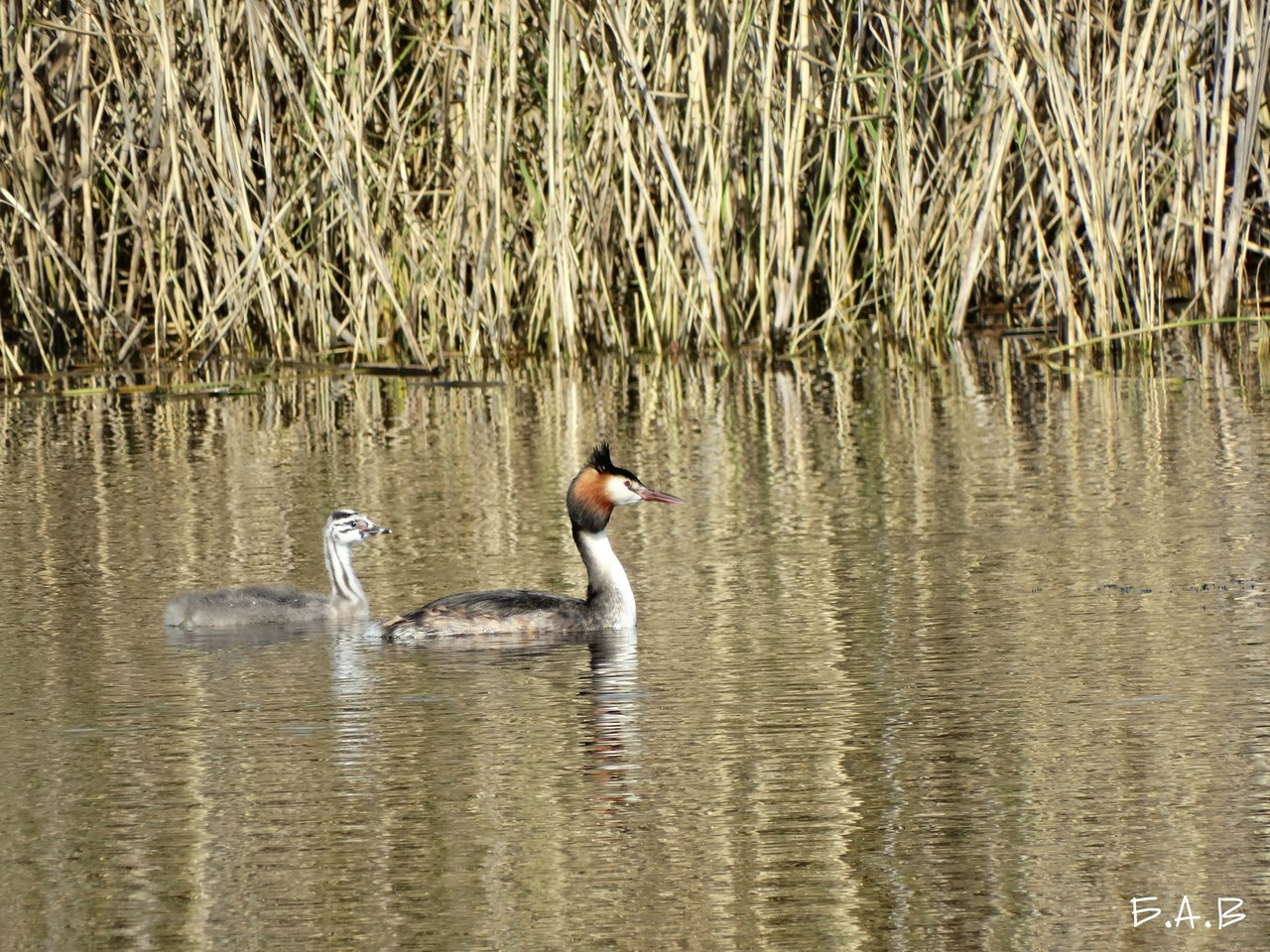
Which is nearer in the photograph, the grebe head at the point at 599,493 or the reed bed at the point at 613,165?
the grebe head at the point at 599,493

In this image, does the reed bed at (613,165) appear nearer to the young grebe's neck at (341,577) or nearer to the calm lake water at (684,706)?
the calm lake water at (684,706)

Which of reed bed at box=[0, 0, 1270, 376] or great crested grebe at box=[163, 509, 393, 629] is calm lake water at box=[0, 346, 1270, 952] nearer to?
great crested grebe at box=[163, 509, 393, 629]

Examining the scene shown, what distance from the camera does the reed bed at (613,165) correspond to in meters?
11.7

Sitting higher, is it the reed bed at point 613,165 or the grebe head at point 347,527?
the reed bed at point 613,165

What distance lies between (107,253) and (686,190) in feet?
10.4

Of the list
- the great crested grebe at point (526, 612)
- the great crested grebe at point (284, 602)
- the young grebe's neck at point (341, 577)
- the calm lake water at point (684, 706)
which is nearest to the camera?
the calm lake water at point (684, 706)

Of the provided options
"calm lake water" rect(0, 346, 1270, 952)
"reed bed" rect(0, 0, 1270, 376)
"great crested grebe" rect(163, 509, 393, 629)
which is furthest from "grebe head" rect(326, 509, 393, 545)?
"reed bed" rect(0, 0, 1270, 376)

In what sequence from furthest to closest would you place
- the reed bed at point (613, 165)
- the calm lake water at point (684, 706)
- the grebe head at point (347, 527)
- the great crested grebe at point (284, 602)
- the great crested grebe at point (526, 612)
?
the reed bed at point (613, 165) → the grebe head at point (347, 527) → the great crested grebe at point (284, 602) → the great crested grebe at point (526, 612) → the calm lake water at point (684, 706)

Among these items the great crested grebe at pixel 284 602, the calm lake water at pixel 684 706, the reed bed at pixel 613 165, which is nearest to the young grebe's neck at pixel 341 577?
the great crested grebe at pixel 284 602

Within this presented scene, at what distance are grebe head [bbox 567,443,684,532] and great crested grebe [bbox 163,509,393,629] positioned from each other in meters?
0.62

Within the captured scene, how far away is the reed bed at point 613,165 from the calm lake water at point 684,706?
250 centimetres

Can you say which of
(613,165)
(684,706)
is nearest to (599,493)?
(684,706)

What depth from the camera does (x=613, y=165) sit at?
40.2ft

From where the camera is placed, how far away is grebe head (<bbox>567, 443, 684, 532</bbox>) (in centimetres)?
655
